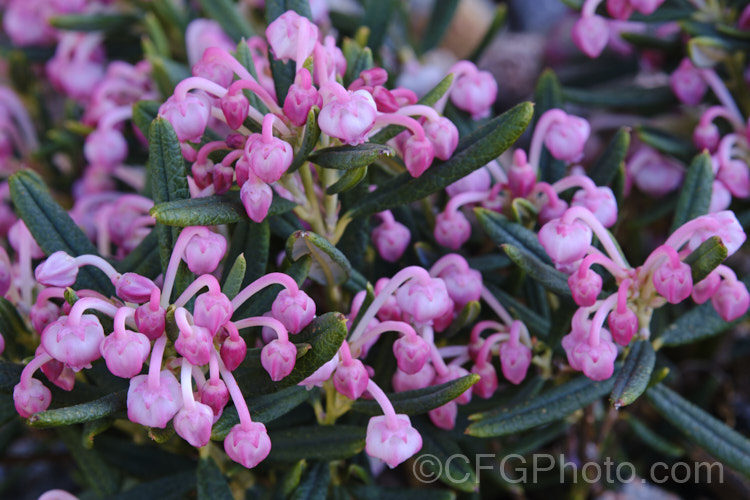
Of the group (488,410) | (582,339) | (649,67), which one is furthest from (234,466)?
(649,67)

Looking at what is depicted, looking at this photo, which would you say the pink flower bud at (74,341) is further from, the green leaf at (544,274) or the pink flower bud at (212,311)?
the green leaf at (544,274)

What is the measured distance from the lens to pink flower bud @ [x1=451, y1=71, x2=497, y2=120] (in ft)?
3.06

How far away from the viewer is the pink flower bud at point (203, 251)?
2.32 ft

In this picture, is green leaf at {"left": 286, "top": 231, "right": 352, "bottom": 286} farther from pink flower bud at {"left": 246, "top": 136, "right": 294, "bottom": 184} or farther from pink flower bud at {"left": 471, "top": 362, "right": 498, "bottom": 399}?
pink flower bud at {"left": 471, "top": 362, "right": 498, "bottom": 399}

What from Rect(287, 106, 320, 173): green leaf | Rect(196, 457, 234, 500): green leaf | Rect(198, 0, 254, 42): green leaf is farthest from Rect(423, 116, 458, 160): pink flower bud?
Rect(198, 0, 254, 42): green leaf

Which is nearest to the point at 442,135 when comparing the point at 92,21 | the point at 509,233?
the point at 509,233

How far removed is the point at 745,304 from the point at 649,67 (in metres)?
0.67

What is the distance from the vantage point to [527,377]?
921 mm

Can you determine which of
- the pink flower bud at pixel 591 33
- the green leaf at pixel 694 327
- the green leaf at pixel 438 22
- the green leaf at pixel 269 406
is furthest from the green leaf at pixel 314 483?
the green leaf at pixel 438 22

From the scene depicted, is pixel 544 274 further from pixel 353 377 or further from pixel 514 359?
pixel 353 377

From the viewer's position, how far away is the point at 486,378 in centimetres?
83

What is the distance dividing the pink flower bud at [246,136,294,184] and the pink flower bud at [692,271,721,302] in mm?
459

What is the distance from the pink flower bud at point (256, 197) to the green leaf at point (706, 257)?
44 cm

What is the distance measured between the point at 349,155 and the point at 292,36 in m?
0.14
